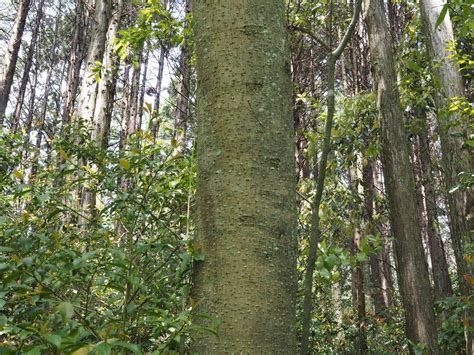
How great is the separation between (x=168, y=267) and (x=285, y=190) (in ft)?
→ 3.10

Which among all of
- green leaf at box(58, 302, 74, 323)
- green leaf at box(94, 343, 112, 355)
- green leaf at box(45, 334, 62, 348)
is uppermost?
green leaf at box(58, 302, 74, 323)

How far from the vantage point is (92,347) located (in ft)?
2.91

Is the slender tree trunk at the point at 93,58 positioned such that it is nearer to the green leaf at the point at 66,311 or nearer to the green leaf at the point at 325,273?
the green leaf at the point at 325,273

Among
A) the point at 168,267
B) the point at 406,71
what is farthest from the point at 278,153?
the point at 406,71

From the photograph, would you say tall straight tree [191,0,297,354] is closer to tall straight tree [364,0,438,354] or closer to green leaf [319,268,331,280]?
green leaf [319,268,331,280]

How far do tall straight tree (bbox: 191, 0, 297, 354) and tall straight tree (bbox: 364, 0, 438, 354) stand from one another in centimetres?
387

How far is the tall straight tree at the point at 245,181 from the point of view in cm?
98

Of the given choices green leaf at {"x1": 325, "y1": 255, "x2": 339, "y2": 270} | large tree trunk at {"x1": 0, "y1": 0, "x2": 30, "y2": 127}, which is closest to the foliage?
green leaf at {"x1": 325, "y1": 255, "x2": 339, "y2": 270}

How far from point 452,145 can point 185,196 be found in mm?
3778

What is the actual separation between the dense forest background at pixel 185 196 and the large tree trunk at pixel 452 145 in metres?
0.02

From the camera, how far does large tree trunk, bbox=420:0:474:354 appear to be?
176 inches

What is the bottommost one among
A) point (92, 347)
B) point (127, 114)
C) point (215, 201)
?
point (92, 347)

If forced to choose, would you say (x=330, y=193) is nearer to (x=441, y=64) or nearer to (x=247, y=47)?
(x=441, y=64)

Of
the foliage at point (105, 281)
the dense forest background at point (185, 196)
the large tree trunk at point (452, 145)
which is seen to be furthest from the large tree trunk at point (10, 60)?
the foliage at point (105, 281)
